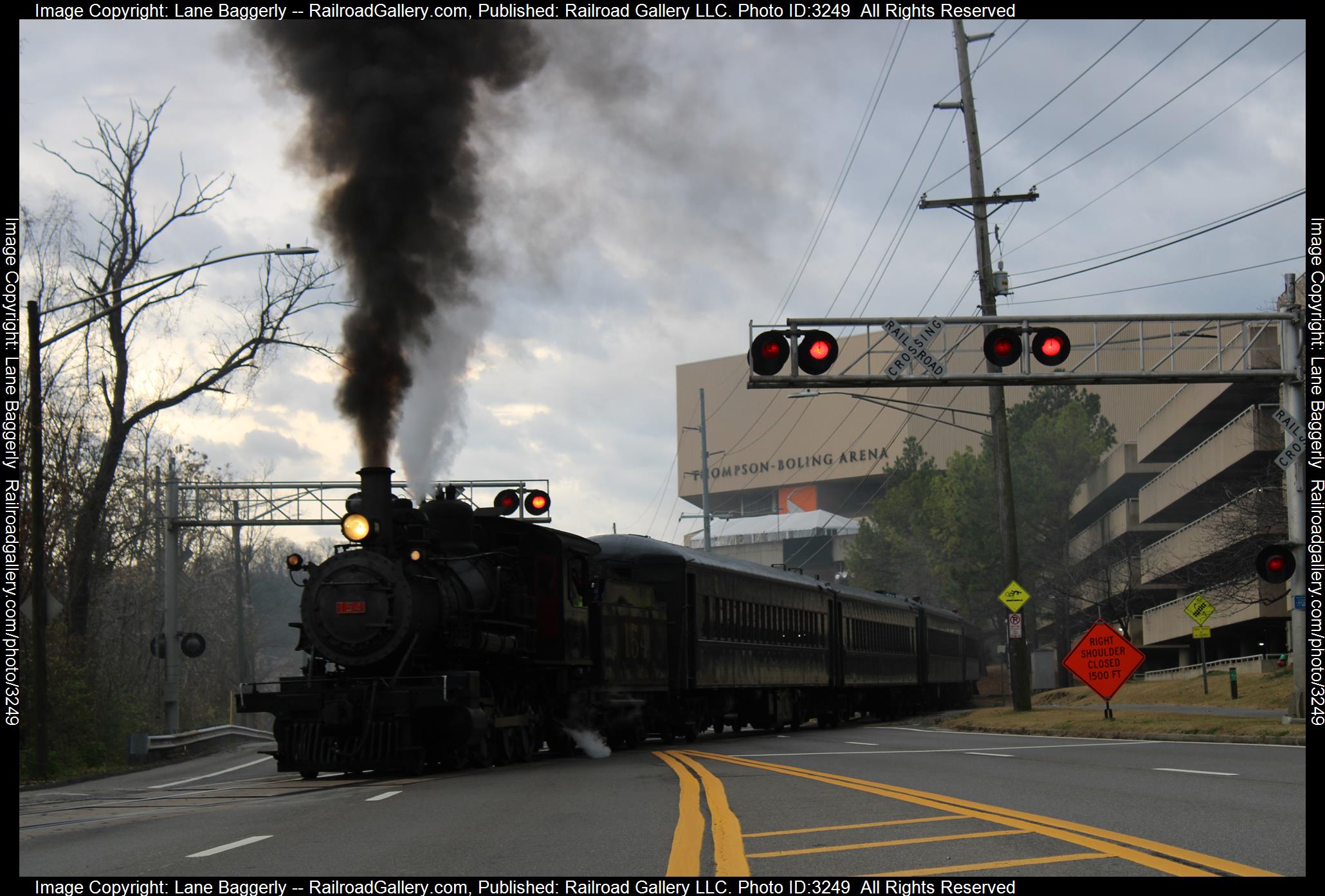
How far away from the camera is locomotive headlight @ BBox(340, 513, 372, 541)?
16703 millimetres

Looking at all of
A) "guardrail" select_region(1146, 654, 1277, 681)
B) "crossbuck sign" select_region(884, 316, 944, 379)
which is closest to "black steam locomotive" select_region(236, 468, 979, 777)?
"crossbuck sign" select_region(884, 316, 944, 379)

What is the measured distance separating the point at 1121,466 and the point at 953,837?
5770 centimetres

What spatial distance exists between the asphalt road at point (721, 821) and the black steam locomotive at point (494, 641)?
0.84m

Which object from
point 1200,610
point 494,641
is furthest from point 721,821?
point 1200,610

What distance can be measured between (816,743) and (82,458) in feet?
72.6

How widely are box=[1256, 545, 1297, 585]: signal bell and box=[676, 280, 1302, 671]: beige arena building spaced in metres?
2.93

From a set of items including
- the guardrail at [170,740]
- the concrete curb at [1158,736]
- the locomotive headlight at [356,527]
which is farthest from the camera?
the guardrail at [170,740]

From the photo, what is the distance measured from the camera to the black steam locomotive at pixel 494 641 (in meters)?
16.2

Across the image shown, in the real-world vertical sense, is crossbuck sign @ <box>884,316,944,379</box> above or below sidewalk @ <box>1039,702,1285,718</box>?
above

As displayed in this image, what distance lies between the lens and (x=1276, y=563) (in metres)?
20.5

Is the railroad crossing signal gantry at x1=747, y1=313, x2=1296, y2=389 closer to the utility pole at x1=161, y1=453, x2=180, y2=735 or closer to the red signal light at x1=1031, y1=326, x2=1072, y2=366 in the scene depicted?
the red signal light at x1=1031, y1=326, x2=1072, y2=366

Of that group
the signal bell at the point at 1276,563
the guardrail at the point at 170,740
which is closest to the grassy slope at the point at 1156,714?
the signal bell at the point at 1276,563

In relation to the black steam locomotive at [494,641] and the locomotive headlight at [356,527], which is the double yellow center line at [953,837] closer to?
the black steam locomotive at [494,641]
